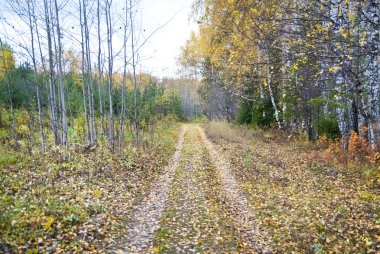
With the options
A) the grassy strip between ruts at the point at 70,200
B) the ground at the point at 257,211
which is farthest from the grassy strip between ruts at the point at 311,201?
the grassy strip between ruts at the point at 70,200

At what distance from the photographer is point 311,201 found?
6816 mm

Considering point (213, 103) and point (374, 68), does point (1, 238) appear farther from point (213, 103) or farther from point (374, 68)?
point (213, 103)

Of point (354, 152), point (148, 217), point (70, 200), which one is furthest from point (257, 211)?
point (354, 152)

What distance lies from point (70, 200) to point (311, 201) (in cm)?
591

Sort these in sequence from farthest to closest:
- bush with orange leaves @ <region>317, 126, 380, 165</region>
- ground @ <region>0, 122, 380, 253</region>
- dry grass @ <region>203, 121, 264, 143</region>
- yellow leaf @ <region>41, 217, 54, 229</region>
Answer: dry grass @ <region>203, 121, 264, 143</region> < bush with orange leaves @ <region>317, 126, 380, 165</region> < yellow leaf @ <region>41, 217, 54, 229</region> < ground @ <region>0, 122, 380, 253</region>

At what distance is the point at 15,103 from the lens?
24312mm

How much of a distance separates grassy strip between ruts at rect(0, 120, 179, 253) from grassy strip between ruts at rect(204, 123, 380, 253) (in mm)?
3273

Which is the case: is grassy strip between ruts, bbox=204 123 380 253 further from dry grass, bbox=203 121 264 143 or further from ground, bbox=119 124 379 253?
dry grass, bbox=203 121 264 143

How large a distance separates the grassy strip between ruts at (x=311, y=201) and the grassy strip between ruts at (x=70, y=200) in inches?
129

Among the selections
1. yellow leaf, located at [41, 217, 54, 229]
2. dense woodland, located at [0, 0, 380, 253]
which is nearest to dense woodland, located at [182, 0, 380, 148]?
dense woodland, located at [0, 0, 380, 253]

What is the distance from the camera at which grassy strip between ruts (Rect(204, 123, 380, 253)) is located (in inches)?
195

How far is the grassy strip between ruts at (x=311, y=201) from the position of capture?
4949mm

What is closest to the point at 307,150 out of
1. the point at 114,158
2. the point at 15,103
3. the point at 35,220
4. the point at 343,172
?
the point at 343,172

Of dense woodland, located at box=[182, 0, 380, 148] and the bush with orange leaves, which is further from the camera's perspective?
the bush with orange leaves
